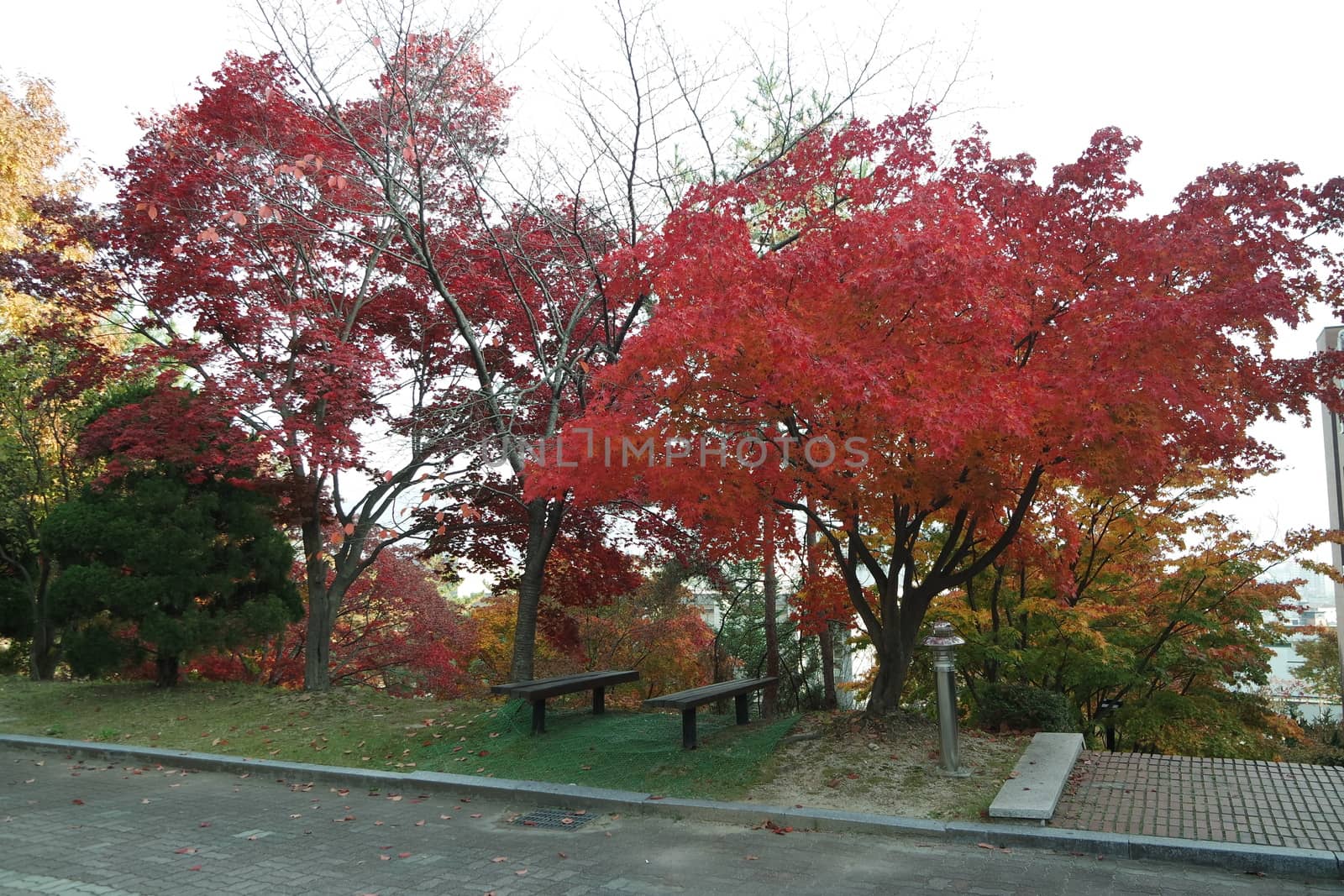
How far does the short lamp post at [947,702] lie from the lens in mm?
6910

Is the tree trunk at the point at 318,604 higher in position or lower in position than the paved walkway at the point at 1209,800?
higher

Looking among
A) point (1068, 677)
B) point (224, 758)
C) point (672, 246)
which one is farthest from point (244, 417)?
point (1068, 677)

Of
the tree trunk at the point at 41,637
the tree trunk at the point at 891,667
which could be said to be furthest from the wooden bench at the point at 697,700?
the tree trunk at the point at 41,637

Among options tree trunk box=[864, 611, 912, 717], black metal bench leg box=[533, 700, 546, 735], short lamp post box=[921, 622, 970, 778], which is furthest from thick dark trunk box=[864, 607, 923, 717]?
black metal bench leg box=[533, 700, 546, 735]

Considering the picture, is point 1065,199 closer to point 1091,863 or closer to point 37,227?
point 1091,863

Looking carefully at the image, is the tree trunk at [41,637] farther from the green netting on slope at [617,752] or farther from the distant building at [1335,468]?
the distant building at [1335,468]

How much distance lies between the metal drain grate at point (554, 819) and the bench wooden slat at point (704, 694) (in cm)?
105

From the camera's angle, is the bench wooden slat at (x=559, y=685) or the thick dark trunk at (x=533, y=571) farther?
the thick dark trunk at (x=533, y=571)

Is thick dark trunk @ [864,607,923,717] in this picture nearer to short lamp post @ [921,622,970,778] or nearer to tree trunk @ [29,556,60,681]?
short lamp post @ [921,622,970,778]

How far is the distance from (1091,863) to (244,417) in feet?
33.9

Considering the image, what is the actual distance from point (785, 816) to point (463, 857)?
2141 millimetres

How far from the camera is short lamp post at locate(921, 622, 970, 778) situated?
272 inches

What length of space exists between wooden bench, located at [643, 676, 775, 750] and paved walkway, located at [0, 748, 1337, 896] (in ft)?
A: 3.82

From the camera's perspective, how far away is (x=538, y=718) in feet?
29.2
